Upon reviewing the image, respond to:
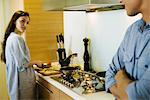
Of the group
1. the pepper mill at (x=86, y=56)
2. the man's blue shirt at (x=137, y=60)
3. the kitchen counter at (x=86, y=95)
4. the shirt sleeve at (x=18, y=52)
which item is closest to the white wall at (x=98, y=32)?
the pepper mill at (x=86, y=56)

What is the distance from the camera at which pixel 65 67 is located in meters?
3.10

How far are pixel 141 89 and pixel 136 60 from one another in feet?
0.57

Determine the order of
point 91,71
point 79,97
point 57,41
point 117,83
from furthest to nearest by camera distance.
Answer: point 57,41 < point 91,71 < point 79,97 < point 117,83

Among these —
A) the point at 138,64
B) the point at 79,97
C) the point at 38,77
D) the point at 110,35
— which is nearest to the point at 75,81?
the point at 79,97

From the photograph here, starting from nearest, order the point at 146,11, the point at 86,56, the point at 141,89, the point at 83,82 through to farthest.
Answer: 1. the point at 141,89
2. the point at 146,11
3. the point at 83,82
4. the point at 86,56

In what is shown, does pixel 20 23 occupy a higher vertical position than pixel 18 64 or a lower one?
higher

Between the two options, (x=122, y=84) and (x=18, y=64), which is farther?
(x=18, y=64)

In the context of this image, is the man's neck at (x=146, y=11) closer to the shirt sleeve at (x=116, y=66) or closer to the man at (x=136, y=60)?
the man at (x=136, y=60)

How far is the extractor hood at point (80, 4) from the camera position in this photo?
1.86 m

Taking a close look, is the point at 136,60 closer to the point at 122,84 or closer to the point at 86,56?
the point at 122,84

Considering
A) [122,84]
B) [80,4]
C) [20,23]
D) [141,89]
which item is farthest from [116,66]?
[20,23]

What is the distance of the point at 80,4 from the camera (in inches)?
79.9

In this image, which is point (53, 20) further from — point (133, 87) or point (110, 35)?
point (133, 87)

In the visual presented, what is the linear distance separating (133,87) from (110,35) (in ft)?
5.12
